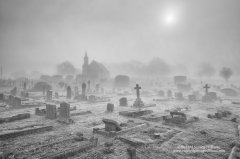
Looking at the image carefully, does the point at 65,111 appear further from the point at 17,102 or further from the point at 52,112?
→ the point at 17,102

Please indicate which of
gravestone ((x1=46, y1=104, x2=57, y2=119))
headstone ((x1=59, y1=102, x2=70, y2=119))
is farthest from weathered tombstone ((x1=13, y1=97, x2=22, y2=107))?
headstone ((x1=59, y1=102, x2=70, y2=119))

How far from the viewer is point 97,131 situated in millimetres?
8617

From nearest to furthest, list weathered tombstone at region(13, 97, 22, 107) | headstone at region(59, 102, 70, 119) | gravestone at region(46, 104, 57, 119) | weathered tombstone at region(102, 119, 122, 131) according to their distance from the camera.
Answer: weathered tombstone at region(102, 119, 122, 131), headstone at region(59, 102, 70, 119), gravestone at region(46, 104, 57, 119), weathered tombstone at region(13, 97, 22, 107)

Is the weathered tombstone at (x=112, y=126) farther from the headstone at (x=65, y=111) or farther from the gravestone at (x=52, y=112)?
the gravestone at (x=52, y=112)

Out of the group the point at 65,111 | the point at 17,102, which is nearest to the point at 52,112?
the point at 65,111

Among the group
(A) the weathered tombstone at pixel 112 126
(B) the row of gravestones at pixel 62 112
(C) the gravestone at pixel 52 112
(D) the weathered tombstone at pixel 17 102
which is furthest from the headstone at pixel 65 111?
(D) the weathered tombstone at pixel 17 102

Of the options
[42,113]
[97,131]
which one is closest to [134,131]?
[97,131]

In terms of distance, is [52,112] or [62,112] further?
[52,112]

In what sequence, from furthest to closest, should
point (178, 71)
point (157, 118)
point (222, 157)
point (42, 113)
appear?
point (178, 71) < point (42, 113) < point (157, 118) < point (222, 157)

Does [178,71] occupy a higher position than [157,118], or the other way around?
[178,71]

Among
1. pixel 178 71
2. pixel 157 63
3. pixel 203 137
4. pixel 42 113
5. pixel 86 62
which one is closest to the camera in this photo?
pixel 203 137

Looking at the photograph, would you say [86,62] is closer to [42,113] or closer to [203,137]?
[42,113]

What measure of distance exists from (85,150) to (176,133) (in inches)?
199

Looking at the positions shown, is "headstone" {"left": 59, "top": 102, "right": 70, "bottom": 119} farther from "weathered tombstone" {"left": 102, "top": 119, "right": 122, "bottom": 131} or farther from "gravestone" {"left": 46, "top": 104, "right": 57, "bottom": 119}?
"weathered tombstone" {"left": 102, "top": 119, "right": 122, "bottom": 131}
